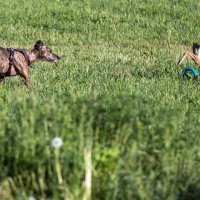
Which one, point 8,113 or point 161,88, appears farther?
point 161,88

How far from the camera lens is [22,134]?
5.45 metres

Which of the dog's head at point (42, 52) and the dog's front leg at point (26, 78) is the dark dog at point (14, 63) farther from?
the dog's head at point (42, 52)

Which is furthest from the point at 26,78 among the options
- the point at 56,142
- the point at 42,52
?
the point at 56,142

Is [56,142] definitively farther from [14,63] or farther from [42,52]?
[42,52]

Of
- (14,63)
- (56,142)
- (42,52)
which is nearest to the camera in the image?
(56,142)

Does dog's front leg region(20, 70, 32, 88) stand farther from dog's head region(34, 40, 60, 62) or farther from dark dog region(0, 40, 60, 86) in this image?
dog's head region(34, 40, 60, 62)

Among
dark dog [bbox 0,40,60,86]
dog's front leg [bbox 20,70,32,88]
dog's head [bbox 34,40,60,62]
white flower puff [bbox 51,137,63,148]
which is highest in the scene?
dog's head [bbox 34,40,60,62]

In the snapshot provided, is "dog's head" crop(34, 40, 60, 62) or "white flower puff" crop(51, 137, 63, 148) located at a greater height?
"dog's head" crop(34, 40, 60, 62)

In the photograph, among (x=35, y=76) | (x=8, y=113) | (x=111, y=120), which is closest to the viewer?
(x=111, y=120)

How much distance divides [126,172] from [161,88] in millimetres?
6717

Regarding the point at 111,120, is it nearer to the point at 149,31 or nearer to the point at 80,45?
the point at 80,45

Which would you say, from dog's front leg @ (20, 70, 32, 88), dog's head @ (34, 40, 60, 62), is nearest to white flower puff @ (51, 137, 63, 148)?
dog's front leg @ (20, 70, 32, 88)

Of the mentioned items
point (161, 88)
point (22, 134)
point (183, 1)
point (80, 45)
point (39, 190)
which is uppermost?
point (183, 1)

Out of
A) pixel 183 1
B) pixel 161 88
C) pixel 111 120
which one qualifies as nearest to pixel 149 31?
pixel 183 1
